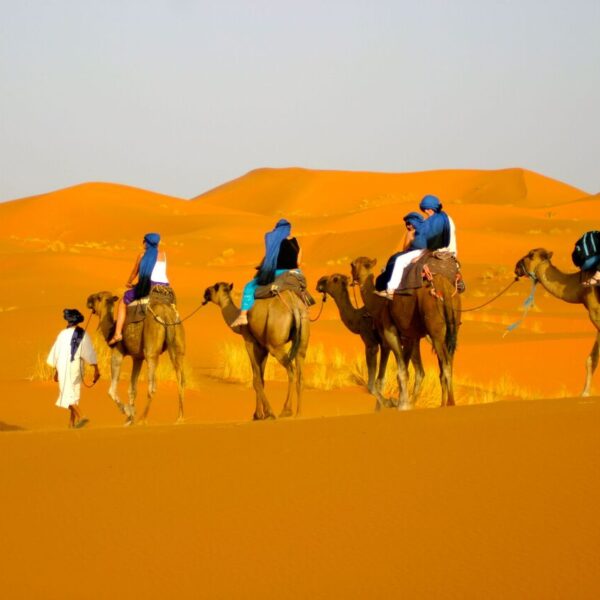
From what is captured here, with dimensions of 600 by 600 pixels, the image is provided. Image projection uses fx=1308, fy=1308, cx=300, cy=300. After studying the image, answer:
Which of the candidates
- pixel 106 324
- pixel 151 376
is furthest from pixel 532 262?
pixel 106 324

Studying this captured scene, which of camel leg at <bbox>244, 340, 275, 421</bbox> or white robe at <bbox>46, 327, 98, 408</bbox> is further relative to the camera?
white robe at <bbox>46, 327, 98, 408</bbox>

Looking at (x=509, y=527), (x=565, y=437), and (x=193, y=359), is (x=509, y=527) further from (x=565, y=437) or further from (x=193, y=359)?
(x=193, y=359)

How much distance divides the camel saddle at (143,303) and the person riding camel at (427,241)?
10.5ft

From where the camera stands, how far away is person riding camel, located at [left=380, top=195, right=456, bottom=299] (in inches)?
543

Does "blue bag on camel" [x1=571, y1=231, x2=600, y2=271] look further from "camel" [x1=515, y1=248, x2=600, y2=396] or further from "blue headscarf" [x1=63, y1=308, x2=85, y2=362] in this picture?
"blue headscarf" [x1=63, y1=308, x2=85, y2=362]

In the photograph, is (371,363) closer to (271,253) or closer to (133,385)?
(271,253)

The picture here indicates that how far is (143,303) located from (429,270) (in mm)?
4101

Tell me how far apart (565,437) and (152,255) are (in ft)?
24.3

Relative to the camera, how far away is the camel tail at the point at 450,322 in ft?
43.8

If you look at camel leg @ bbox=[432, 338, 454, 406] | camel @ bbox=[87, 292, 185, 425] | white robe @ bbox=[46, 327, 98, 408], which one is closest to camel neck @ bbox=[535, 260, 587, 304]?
camel leg @ bbox=[432, 338, 454, 406]

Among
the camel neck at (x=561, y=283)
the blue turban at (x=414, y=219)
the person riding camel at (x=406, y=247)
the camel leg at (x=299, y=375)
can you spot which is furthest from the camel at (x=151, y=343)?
the camel neck at (x=561, y=283)

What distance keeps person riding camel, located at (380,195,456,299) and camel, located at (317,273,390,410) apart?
1.75 meters

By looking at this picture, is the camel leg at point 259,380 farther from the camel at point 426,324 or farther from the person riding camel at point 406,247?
the person riding camel at point 406,247

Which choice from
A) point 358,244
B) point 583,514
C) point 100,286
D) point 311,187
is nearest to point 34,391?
point 583,514
